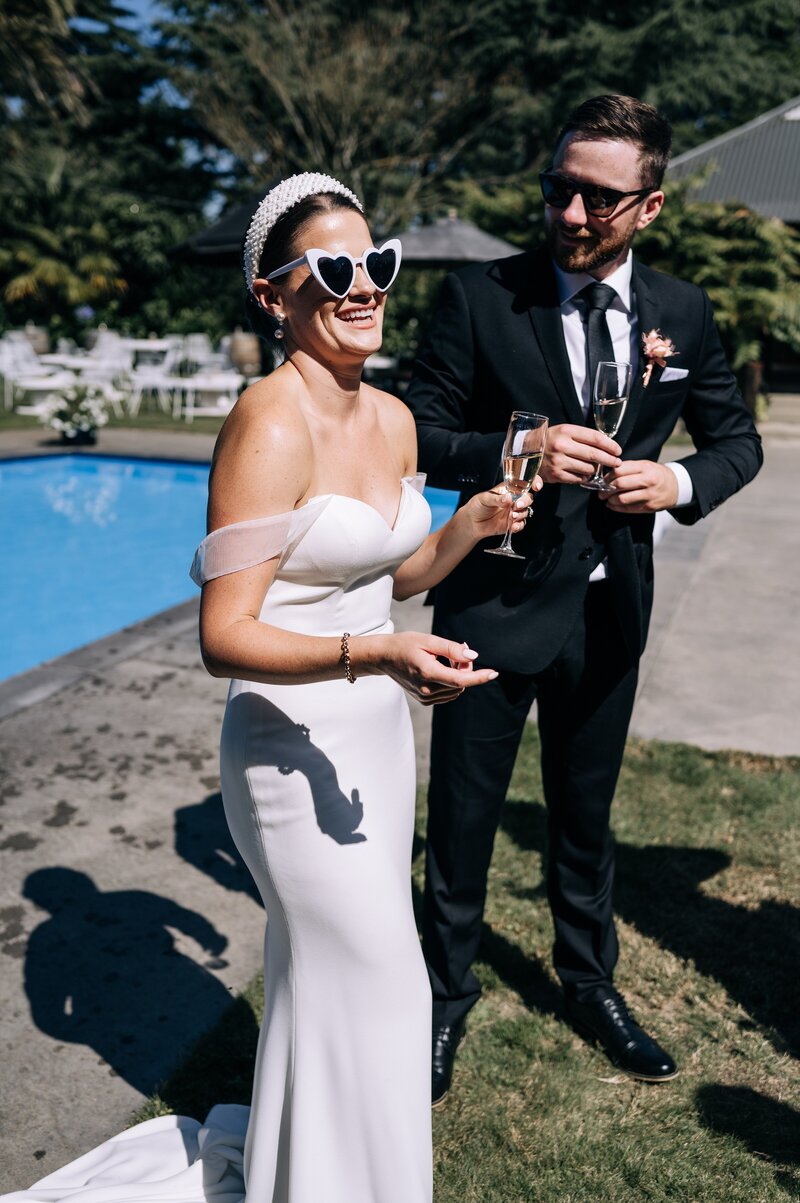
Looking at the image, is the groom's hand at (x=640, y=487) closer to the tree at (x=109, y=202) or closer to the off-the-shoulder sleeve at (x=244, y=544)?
the off-the-shoulder sleeve at (x=244, y=544)

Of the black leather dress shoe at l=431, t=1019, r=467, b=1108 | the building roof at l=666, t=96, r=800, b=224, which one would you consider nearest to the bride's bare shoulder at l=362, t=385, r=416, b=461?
the black leather dress shoe at l=431, t=1019, r=467, b=1108

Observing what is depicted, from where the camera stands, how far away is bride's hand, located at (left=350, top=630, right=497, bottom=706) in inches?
66.2

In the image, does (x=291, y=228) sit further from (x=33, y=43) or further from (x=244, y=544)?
(x=33, y=43)

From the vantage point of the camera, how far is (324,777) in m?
2.05

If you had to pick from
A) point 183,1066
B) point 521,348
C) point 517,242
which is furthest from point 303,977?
point 517,242

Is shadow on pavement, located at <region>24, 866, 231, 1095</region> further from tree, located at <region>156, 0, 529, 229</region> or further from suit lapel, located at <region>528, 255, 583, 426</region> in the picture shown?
tree, located at <region>156, 0, 529, 229</region>

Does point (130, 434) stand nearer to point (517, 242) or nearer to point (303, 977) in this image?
point (517, 242)

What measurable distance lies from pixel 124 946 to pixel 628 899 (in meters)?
1.83

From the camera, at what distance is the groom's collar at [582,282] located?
268 centimetres

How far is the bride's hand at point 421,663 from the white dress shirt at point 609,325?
3.86 feet

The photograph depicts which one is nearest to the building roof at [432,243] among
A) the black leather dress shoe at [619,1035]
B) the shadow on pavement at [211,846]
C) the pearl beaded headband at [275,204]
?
the shadow on pavement at [211,846]

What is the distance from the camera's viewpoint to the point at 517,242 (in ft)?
60.8

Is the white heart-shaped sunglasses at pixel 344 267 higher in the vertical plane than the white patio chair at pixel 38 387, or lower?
higher

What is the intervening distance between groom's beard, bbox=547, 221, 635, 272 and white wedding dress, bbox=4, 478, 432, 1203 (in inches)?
35.6
